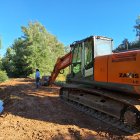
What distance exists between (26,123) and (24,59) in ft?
107

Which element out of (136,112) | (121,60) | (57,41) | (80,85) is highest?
(57,41)

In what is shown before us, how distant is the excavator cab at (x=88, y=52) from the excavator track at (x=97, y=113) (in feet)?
2.78

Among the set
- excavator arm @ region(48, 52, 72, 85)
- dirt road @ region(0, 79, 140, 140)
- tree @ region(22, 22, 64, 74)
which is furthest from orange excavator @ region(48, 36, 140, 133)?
tree @ region(22, 22, 64, 74)

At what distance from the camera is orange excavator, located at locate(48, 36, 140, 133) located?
8.84 meters

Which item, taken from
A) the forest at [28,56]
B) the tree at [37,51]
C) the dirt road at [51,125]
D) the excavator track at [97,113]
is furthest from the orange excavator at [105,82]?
the tree at [37,51]

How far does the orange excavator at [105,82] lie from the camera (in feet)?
29.0

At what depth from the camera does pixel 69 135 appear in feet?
27.9

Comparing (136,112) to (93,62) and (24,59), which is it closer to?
(93,62)

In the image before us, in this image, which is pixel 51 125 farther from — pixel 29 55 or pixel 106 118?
pixel 29 55

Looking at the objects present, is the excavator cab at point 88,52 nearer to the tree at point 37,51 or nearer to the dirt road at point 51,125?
the dirt road at point 51,125

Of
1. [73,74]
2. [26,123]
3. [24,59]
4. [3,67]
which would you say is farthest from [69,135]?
[3,67]

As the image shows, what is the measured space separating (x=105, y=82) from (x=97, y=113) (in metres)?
1.48

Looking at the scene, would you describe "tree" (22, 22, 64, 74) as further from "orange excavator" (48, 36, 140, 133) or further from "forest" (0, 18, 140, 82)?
"orange excavator" (48, 36, 140, 133)

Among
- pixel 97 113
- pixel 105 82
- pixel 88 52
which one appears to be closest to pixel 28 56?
pixel 88 52
